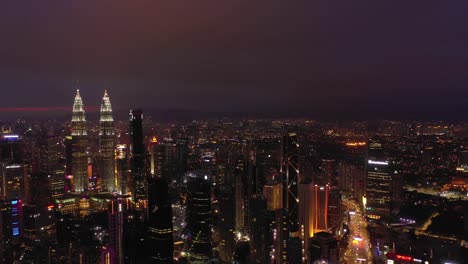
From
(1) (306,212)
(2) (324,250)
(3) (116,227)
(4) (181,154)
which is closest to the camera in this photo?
(2) (324,250)

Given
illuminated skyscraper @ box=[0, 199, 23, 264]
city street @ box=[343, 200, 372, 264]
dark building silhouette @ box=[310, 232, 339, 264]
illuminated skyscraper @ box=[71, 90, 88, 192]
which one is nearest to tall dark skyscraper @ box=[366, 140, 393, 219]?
city street @ box=[343, 200, 372, 264]

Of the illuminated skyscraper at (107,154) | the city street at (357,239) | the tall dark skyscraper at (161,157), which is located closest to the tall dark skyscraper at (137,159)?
the tall dark skyscraper at (161,157)

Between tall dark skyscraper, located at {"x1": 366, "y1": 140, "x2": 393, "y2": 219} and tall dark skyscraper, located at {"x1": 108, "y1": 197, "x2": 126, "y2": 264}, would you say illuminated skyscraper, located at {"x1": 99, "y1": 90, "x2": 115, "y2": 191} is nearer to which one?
tall dark skyscraper, located at {"x1": 108, "y1": 197, "x2": 126, "y2": 264}

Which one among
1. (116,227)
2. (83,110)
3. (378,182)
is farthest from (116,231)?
(378,182)

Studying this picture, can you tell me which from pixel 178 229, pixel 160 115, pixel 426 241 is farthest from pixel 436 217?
pixel 160 115

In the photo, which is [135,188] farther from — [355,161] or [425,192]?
[425,192]

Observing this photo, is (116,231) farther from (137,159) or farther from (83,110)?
(137,159)
